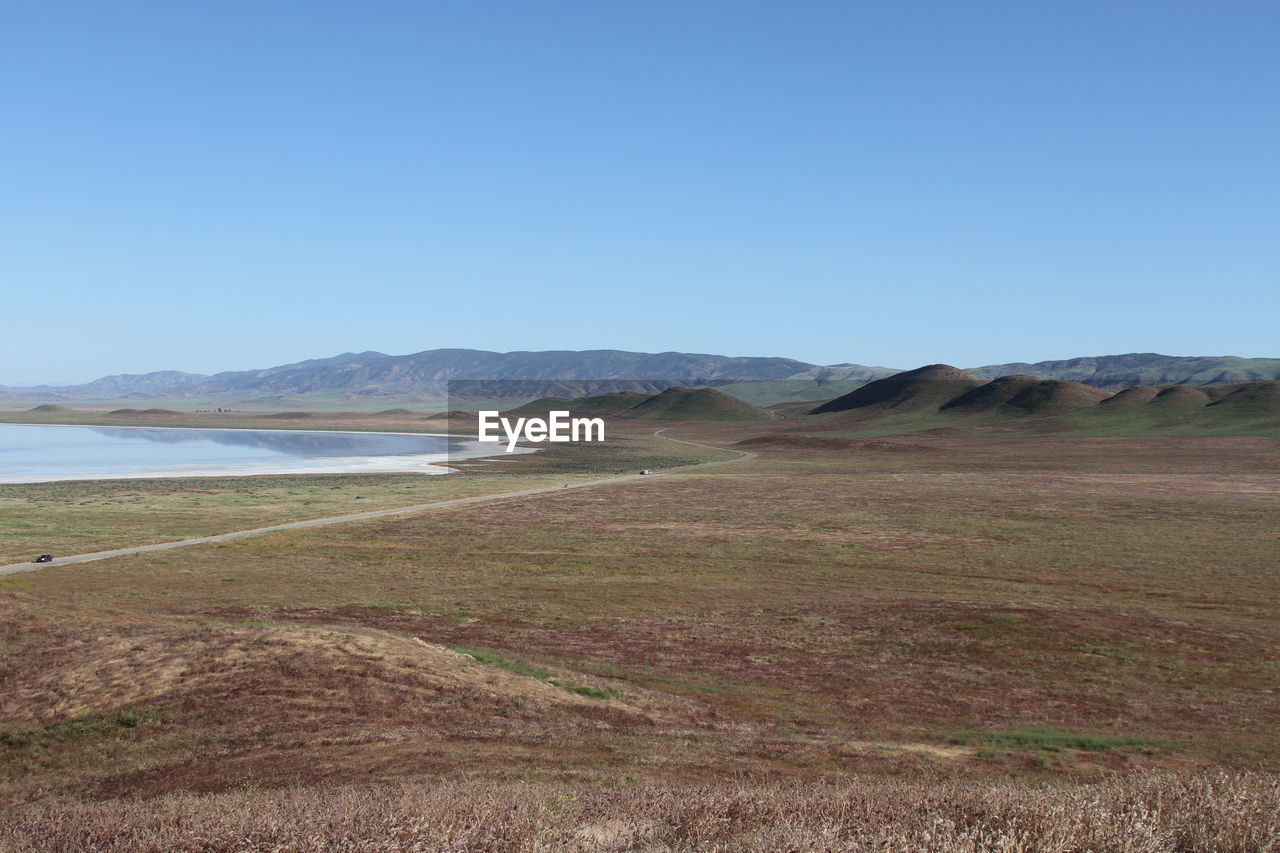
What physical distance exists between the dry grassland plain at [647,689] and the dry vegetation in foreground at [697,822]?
0.06 metres

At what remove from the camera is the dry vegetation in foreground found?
9.30 metres

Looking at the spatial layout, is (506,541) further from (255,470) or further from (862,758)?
(255,470)

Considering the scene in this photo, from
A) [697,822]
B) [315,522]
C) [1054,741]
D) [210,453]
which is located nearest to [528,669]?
[1054,741]

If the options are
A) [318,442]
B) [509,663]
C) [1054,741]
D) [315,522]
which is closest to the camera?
[1054,741]

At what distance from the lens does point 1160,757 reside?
17078mm

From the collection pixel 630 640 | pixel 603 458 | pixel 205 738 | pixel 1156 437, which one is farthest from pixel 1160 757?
pixel 1156 437

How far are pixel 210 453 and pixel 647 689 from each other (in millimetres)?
135451

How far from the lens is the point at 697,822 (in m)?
10.2

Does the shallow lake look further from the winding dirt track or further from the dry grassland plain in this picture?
the dry grassland plain

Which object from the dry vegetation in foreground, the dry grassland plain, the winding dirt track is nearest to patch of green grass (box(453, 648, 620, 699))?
the dry grassland plain

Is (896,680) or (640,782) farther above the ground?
(640,782)

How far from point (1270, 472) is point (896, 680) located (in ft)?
337

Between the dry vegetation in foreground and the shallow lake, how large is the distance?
97.1 metres

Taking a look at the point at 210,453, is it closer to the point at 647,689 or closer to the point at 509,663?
the point at 509,663
